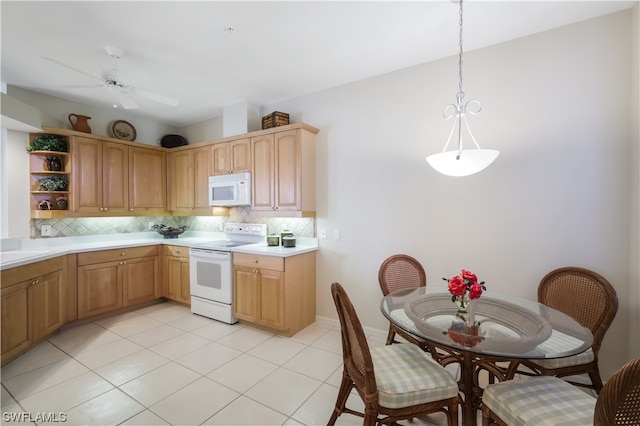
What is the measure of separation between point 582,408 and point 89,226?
5.22 meters

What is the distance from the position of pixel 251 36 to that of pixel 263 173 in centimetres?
152

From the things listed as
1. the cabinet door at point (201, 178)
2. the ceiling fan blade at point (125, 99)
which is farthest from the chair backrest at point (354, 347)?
the cabinet door at point (201, 178)

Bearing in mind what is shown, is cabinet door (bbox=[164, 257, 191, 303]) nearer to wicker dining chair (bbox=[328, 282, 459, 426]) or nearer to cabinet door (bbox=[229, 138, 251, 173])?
cabinet door (bbox=[229, 138, 251, 173])

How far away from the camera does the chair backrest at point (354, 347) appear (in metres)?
1.32

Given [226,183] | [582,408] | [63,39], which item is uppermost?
[63,39]

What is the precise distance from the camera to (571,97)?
212cm

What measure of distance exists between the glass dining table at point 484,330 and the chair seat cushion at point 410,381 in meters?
0.14

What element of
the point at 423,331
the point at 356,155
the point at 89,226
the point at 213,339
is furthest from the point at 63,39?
the point at 423,331

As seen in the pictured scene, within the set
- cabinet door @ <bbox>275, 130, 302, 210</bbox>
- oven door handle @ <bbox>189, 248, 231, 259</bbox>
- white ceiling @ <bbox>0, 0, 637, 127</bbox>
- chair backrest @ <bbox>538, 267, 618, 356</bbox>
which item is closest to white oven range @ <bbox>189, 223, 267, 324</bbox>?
oven door handle @ <bbox>189, 248, 231, 259</bbox>

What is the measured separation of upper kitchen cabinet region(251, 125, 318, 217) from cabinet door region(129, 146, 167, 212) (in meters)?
1.96

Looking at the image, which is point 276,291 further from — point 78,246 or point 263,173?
point 78,246

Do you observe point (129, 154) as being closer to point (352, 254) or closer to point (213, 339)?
point (213, 339)

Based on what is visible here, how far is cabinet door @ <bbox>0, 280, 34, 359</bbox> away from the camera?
2.28 metres

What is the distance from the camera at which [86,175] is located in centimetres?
352
